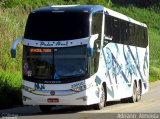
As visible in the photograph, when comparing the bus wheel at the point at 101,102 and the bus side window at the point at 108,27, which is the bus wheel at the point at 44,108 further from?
the bus side window at the point at 108,27

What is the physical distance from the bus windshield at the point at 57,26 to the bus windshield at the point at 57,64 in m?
0.45

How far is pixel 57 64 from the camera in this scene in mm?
20031

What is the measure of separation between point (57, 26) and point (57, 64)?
4.55ft

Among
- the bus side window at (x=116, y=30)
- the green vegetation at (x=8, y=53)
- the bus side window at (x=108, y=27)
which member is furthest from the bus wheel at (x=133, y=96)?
the green vegetation at (x=8, y=53)

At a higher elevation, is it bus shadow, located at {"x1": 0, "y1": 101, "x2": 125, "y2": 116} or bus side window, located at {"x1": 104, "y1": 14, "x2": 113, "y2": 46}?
bus side window, located at {"x1": 104, "y1": 14, "x2": 113, "y2": 46}

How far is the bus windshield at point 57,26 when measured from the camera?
66.1 ft

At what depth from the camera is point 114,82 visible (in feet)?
76.9

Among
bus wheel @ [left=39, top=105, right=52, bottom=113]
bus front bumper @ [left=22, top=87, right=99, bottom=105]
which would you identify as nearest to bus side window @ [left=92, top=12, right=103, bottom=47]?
bus front bumper @ [left=22, top=87, right=99, bottom=105]

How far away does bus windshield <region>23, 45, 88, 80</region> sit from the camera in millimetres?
19906

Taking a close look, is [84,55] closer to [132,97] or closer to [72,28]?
[72,28]

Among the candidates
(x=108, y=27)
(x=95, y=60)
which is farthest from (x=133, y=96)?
A: (x=95, y=60)

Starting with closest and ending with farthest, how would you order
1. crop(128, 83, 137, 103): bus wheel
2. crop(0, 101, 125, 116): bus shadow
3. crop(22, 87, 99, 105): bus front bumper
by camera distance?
crop(22, 87, 99, 105): bus front bumper → crop(0, 101, 125, 116): bus shadow → crop(128, 83, 137, 103): bus wheel

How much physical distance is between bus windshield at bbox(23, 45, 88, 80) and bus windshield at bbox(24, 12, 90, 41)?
0.45m

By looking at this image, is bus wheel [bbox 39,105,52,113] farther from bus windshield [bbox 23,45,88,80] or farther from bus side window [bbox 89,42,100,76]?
bus side window [bbox 89,42,100,76]
